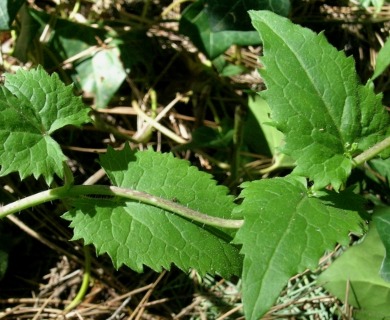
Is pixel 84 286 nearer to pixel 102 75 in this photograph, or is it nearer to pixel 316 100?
pixel 102 75

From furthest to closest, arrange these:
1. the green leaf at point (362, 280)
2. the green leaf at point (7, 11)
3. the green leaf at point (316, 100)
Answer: the green leaf at point (7, 11) < the green leaf at point (362, 280) < the green leaf at point (316, 100)

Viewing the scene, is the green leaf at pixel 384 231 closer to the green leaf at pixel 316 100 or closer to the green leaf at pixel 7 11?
the green leaf at pixel 316 100

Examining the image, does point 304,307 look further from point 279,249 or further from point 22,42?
point 22,42

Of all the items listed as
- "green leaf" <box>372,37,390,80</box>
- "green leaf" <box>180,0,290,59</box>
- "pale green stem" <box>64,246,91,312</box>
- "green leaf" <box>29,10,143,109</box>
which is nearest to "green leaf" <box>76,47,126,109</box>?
"green leaf" <box>29,10,143,109</box>

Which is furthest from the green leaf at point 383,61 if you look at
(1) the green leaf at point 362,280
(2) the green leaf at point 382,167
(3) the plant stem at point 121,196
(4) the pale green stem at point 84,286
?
(4) the pale green stem at point 84,286

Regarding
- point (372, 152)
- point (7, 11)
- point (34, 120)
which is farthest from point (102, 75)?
point (372, 152)

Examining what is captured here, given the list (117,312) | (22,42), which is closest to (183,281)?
(117,312)
